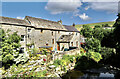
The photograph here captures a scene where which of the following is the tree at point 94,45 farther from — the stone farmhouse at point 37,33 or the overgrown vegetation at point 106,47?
the stone farmhouse at point 37,33

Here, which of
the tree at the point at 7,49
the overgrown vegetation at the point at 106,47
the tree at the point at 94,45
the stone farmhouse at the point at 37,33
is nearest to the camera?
the tree at the point at 7,49

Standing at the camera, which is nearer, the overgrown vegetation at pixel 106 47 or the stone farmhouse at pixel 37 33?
the stone farmhouse at pixel 37 33

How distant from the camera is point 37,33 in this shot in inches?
785

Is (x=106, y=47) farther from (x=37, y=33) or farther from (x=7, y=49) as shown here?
(x=7, y=49)

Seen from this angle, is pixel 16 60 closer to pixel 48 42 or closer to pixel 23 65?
pixel 23 65

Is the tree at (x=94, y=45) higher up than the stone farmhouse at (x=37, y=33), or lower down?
lower down

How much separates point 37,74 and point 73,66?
8.12m

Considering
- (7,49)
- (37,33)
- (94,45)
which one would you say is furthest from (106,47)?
(7,49)

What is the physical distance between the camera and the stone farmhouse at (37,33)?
623 inches

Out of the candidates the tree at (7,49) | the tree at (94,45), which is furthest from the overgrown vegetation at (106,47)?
the tree at (7,49)

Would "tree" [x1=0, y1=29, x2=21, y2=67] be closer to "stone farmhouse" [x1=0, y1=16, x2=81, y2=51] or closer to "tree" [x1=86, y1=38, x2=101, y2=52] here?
"stone farmhouse" [x1=0, y1=16, x2=81, y2=51]

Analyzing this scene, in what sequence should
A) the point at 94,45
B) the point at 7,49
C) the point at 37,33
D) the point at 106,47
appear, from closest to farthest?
the point at 7,49
the point at 37,33
the point at 94,45
the point at 106,47

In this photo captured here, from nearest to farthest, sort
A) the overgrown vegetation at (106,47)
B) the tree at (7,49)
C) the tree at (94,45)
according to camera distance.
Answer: the tree at (7,49) → the overgrown vegetation at (106,47) → the tree at (94,45)

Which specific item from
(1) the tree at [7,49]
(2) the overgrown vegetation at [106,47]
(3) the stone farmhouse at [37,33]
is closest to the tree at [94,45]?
(2) the overgrown vegetation at [106,47]
